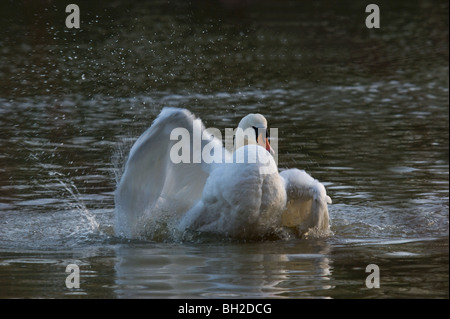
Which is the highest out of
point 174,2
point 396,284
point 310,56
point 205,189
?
point 174,2

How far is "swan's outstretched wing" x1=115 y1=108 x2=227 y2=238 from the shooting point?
7.75 metres

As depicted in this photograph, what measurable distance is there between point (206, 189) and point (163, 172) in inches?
24.7

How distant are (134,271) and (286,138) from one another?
5.97 metres

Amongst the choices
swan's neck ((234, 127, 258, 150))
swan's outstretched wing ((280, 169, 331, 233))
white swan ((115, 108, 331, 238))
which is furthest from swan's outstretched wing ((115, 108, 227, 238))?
swan's outstretched wing ((280, 169, 331, 233))

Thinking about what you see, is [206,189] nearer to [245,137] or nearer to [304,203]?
[304,203]

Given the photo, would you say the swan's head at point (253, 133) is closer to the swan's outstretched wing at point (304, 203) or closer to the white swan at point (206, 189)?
the white swan at point (206, 189)

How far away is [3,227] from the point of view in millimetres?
8422

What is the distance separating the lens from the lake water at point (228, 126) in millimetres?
6871

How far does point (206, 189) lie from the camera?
7.68 m

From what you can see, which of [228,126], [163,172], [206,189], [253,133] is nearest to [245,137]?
[253,133]

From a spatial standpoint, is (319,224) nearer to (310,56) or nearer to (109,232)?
(109,232)

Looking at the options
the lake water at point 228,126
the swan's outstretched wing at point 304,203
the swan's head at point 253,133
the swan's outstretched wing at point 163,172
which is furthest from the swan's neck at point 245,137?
the lake water at point 228,126

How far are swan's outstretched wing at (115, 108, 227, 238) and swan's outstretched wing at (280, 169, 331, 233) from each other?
0.71m

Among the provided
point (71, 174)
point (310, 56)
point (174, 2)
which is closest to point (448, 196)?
point (71, 174)
